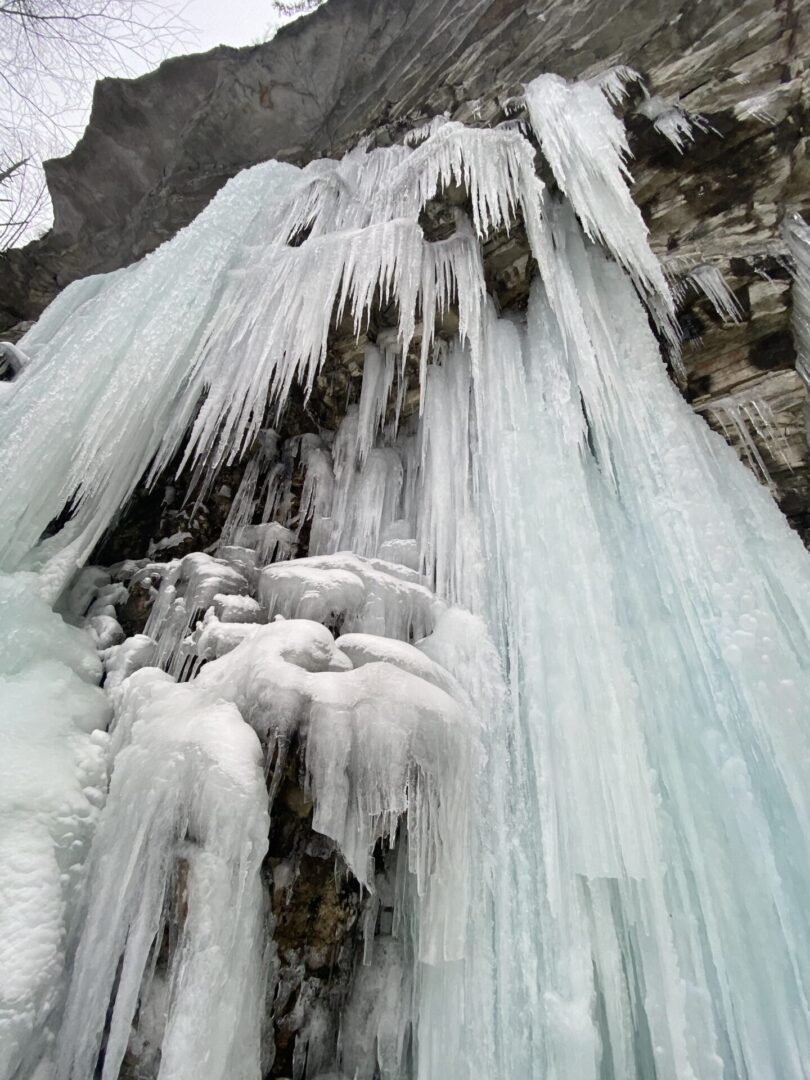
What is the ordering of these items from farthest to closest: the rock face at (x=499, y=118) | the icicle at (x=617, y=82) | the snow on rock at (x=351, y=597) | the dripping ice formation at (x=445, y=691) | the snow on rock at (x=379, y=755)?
the icicle at (x=617, y=82) → the rock face at (x=499, y=118) → the snow on rock at (x=351, y=597) → the snow on rock at (x=379, y=755) → the dripping ice formation at (x=445, y=691)

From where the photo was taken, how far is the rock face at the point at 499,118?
3811 millimetres

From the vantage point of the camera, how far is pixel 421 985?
2387 millimetres

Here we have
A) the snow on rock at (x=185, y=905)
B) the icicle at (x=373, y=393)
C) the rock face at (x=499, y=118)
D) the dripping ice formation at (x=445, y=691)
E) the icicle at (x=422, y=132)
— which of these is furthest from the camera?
the icicle at (x=422, y=132)

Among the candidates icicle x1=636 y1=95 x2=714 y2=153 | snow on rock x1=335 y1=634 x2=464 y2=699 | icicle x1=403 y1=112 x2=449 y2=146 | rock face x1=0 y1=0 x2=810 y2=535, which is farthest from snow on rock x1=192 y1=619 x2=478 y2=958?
icicle x1=403 y1=112 x2=449 y2=146

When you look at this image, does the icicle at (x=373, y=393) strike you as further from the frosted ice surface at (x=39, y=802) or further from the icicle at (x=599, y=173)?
the frosted ice surface at (x=39, y=802)

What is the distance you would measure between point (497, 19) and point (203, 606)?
21.9 feet

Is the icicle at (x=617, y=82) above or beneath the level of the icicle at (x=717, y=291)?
above

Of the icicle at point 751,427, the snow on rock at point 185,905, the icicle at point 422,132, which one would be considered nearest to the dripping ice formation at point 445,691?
the snow on rock at point 185,905

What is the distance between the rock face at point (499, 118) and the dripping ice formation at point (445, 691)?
0.47m

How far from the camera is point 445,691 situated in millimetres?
2857

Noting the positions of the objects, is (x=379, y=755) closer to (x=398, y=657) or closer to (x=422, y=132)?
(x=398, y=657)

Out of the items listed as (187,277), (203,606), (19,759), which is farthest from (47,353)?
(19,759)

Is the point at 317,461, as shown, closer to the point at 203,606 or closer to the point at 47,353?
the point at 203,606

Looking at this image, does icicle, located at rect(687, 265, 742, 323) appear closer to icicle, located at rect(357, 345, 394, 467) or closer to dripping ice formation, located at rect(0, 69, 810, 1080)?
dripping ice formation, located at rect(0, 69, 810, 1080)
